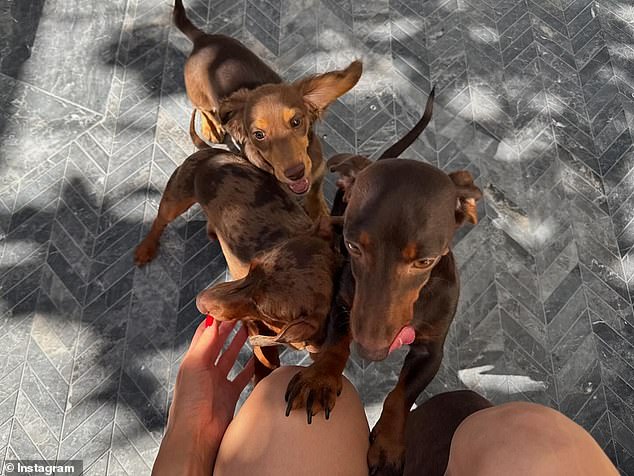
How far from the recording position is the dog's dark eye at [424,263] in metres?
2.00

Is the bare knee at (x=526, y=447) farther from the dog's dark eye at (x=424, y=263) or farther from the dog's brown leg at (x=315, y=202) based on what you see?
the dog's brown leg at (x=315, y=202)

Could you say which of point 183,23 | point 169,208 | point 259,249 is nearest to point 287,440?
point 259,249

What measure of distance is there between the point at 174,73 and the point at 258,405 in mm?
2861

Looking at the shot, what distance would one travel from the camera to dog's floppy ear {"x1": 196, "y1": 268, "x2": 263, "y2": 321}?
7.20ft

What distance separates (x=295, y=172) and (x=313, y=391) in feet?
4.14

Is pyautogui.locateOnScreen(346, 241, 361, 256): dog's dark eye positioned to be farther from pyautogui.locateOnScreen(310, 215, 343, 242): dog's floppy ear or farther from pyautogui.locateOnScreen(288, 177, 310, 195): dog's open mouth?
pyautogui.locateOnScreen(288, 177, 310, 195): dog's open mouth

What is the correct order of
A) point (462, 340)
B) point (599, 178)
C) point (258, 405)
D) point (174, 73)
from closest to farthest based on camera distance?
point (258, 405) → point (462, 340) → point (599, 178) → point (174, 73)

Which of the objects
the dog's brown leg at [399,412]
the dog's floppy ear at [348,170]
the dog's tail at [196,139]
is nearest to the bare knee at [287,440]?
the dog's brown leg at [399,412]

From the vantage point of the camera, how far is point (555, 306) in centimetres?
366

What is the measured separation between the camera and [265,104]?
3246mm

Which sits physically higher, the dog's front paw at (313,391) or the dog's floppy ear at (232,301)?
the dog's floppy ear at (232,301)

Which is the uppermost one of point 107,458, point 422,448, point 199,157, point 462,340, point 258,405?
point 199,157

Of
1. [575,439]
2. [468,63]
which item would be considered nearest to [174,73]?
[468,63]

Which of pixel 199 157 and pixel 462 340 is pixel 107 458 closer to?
pixel 199 157
